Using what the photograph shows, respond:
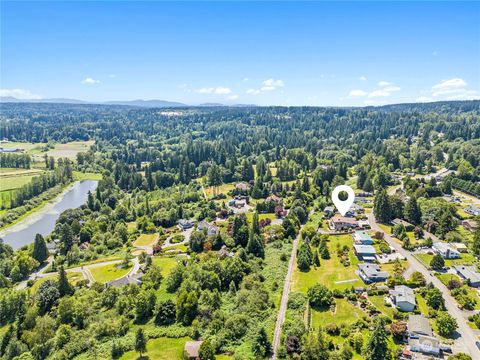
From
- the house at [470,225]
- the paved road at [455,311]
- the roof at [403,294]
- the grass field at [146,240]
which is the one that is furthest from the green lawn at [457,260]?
the grass field at [146,240]

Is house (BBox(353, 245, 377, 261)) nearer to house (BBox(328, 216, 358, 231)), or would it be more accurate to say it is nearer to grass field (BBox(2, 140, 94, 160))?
house (BBox(328, 216, 358, 231))

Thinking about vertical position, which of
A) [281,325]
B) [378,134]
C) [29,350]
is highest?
[378,134]

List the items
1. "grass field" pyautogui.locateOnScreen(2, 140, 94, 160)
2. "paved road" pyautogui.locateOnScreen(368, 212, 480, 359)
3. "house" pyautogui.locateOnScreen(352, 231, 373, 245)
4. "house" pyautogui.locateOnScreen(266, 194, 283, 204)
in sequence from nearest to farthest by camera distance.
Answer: "paved road" pyautogui.locateOnScreen(368, 212, 480, 359) → "house" pyautogui.locateOnScreen(352, 231, 373, 245) → "house" pyautogui.locateOnScreen(266, 194, 283, 204) → "grass field" pyautogui.locateOnScreen(2, 140, 94, 160)

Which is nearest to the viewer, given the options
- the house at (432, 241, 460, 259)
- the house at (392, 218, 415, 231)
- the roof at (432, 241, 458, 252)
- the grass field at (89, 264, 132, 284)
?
the grass field at (89, 264, 132, 284)

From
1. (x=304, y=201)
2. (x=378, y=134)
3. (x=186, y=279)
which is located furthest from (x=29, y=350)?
(x=378, y=134)

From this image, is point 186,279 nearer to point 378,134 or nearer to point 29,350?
point 29,350

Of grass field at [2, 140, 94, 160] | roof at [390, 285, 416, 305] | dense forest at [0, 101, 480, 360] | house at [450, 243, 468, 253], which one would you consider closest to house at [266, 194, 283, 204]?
dense forest at [0, 101, 480, 360]
